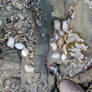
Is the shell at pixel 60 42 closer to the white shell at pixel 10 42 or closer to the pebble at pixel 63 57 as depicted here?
the pebble at pixel 63 57

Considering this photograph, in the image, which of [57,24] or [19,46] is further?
[57,24]

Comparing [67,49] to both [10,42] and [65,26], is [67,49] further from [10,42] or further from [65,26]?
[10,42]

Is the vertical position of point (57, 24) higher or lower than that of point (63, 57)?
higher

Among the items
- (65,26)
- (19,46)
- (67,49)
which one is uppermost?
(65,26)

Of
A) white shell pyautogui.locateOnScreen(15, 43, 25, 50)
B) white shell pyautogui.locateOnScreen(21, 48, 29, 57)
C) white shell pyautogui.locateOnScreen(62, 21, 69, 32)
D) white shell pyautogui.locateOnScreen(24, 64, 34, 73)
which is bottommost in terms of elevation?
white shell pyautogui.locateOnScreen(24, 64, 34, 73)

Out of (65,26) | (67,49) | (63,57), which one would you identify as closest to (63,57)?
(63,57)

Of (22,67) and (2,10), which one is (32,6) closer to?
(2,10)

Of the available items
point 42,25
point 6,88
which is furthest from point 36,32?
point 6,88

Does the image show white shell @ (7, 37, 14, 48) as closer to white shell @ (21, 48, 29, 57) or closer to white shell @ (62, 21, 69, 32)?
white shell @ (21, 48, 29, 57)

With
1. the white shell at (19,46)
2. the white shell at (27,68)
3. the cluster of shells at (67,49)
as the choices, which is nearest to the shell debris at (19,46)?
the white shell at (19,46)

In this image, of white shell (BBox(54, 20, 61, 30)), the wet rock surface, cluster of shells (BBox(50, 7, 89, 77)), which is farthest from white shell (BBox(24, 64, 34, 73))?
white shell (BBox(54, 20, 61, 30))
